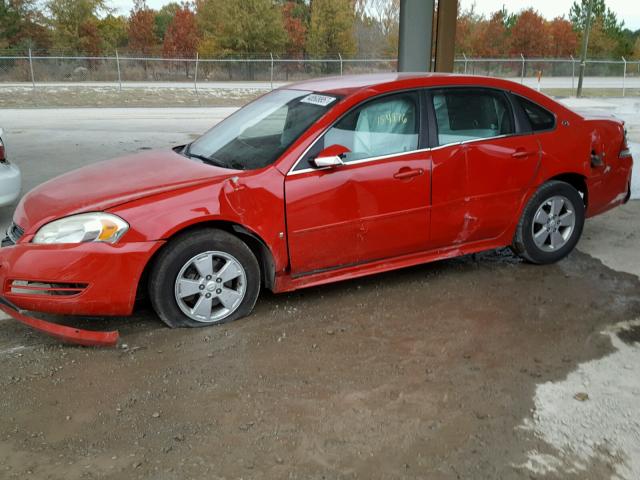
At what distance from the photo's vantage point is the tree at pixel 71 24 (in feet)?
151

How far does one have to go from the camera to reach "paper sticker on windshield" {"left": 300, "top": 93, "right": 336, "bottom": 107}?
4.46 meters

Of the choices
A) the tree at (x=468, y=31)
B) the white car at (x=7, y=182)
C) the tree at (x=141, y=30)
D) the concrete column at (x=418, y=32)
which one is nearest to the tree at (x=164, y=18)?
the tree at (x=141, y=30)

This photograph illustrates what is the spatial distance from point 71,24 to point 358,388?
164ft

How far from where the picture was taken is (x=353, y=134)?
4387mm

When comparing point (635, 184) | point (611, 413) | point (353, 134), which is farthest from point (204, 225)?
point (635, 184)

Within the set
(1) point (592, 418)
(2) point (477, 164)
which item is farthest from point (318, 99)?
(1) point (592, 418)

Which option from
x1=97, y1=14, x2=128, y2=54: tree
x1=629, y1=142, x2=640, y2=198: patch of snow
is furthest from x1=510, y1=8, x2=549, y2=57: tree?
x1=629, y1=142, x2=640, y2=198: patch of snow

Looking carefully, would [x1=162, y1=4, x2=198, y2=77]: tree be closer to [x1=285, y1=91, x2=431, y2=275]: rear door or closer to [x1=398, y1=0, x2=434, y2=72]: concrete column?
[x1=398, y1=0, x2=434, y2=72]: concrete column

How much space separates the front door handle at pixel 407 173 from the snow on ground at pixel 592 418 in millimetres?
1661

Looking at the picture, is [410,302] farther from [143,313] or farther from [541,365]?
[143,313]

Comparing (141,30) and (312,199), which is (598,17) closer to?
(141,30)

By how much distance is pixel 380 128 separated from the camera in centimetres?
449

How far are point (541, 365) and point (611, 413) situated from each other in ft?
1.74

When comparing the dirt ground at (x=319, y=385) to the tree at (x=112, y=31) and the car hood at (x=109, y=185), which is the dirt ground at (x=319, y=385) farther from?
the tree at (x=112, y=31)
